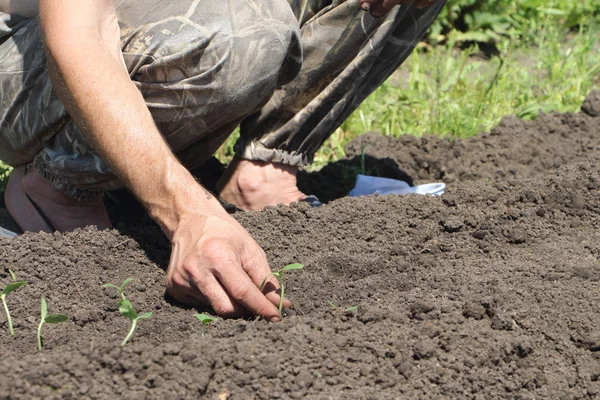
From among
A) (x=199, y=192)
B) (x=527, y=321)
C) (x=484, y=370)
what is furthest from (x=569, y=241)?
(x=199, y=192)

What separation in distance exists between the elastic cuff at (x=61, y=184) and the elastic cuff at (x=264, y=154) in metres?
0.56

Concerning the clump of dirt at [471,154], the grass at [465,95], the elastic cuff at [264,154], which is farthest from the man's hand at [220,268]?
the grass at [465,95]

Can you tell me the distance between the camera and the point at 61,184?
101 inches

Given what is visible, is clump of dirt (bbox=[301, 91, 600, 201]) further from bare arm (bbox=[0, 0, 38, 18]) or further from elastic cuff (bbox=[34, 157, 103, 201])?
bare arm (bbox=[0, 0, 38, 18])

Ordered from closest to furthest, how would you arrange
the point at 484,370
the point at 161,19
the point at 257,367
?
the point at 257,367, the point at 484,370, the point at 161,19

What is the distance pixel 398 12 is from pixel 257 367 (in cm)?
157

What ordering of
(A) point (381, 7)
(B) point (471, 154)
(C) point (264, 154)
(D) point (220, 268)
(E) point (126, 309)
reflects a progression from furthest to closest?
(B) point (471, 154), (C) point (264, 154), (A) point (381, 7), (D) point (220, 268), (E) point (126, 309)

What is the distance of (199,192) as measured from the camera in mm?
2016

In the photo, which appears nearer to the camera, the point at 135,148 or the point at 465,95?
the point at 135,148

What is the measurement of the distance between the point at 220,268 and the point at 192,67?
2.42 feet

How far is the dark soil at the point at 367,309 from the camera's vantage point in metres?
1.63

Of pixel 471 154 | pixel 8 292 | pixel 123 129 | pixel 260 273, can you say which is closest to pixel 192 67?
pixel 123 129

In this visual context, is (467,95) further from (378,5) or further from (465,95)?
(378,5)

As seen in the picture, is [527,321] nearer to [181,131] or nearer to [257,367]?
[257,367]
